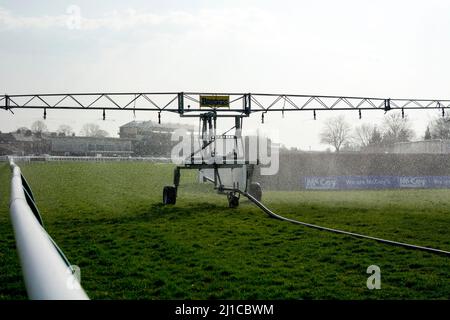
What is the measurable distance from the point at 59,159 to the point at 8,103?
19.5 m

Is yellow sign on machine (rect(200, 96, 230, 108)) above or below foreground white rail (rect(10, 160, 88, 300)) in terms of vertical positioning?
→ above

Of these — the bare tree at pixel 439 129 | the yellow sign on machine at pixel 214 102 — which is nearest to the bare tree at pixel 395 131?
the bare tree at pixel 439 129

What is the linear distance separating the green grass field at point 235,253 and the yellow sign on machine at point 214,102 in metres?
5.33

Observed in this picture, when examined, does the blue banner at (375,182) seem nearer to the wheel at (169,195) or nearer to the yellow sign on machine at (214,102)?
the yellow sign on machine at (214,102)

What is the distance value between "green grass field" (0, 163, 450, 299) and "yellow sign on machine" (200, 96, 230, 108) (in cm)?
533

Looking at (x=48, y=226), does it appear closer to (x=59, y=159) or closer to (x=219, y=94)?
(x=219, y=94)

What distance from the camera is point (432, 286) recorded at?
17.0ft

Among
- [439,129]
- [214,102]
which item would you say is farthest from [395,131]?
[214,102]

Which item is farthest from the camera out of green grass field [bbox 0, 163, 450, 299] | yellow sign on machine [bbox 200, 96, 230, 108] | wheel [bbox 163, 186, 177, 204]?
yellow sign on machine [bbox 200, 96, 230, 108]

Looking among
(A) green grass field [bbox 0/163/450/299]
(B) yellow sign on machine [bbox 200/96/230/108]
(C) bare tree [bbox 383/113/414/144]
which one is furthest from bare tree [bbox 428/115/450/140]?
(A) green grass field [bbox 0/163/450/299]

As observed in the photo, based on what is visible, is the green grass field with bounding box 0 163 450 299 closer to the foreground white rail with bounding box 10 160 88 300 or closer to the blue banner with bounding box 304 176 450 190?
the foreground white rail with bounding box 10 160 88 300

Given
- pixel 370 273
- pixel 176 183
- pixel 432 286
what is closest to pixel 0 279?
pixel 370 273

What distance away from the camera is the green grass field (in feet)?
16.7

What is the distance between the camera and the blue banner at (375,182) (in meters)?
28.9
